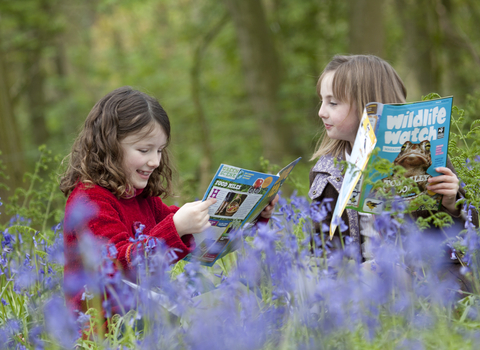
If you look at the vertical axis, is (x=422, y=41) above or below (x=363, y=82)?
above

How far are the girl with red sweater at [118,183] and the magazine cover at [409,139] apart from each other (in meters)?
0.72

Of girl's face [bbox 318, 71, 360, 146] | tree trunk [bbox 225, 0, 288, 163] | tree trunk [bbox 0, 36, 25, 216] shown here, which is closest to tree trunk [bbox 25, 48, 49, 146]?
tree trunk [bbox 225, 0, 288, 163]

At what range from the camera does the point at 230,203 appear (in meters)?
2.34

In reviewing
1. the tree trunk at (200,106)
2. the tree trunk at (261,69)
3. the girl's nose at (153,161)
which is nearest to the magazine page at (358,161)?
the girl's nose at (153,161)

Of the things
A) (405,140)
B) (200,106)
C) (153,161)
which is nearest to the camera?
(405,140)

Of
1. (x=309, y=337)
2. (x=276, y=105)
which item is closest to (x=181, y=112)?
(x=276, y=105)

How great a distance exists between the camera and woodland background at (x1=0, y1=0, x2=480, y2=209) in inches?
340

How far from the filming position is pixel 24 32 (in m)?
10.8

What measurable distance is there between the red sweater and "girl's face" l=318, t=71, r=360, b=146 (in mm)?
1036

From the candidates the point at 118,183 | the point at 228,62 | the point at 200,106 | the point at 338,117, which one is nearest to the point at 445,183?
the point at 338,117

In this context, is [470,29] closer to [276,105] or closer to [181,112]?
[276,105]

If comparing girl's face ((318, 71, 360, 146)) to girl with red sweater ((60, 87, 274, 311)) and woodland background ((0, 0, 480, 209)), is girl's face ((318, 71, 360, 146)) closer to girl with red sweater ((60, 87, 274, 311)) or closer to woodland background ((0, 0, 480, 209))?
girl with red sweater ((60, 87, 274, 311))

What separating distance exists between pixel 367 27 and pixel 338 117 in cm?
502

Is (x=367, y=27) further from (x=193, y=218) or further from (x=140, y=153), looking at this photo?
(x=193, y=218)
